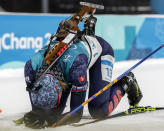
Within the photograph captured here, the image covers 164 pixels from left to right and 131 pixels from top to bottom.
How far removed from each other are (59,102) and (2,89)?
1.11 m

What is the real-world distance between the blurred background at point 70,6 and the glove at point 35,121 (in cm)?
555

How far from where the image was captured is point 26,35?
6.58 metres

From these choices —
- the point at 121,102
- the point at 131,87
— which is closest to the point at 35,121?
the point at 131,87

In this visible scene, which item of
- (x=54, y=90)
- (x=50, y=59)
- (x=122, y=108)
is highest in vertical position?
(x=50, y=59)

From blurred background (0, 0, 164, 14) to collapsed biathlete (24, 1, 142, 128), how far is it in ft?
17.2

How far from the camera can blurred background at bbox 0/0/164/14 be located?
930 centimetres

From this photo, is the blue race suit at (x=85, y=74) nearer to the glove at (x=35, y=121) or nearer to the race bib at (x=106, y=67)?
the race bib at (x=106, y=67)

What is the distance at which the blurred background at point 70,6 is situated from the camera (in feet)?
30.5

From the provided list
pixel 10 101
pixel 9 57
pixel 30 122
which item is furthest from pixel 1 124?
pixel 9 57

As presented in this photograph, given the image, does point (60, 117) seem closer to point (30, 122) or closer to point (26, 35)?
point (30, 122)

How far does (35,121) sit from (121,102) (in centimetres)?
133

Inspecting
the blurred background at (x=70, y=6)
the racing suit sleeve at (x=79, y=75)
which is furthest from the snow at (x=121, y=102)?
the blurred background at (x=70, y=6)

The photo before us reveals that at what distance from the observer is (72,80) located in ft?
10.5

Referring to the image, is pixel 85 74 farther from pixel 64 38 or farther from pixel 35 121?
pixel 35 121
